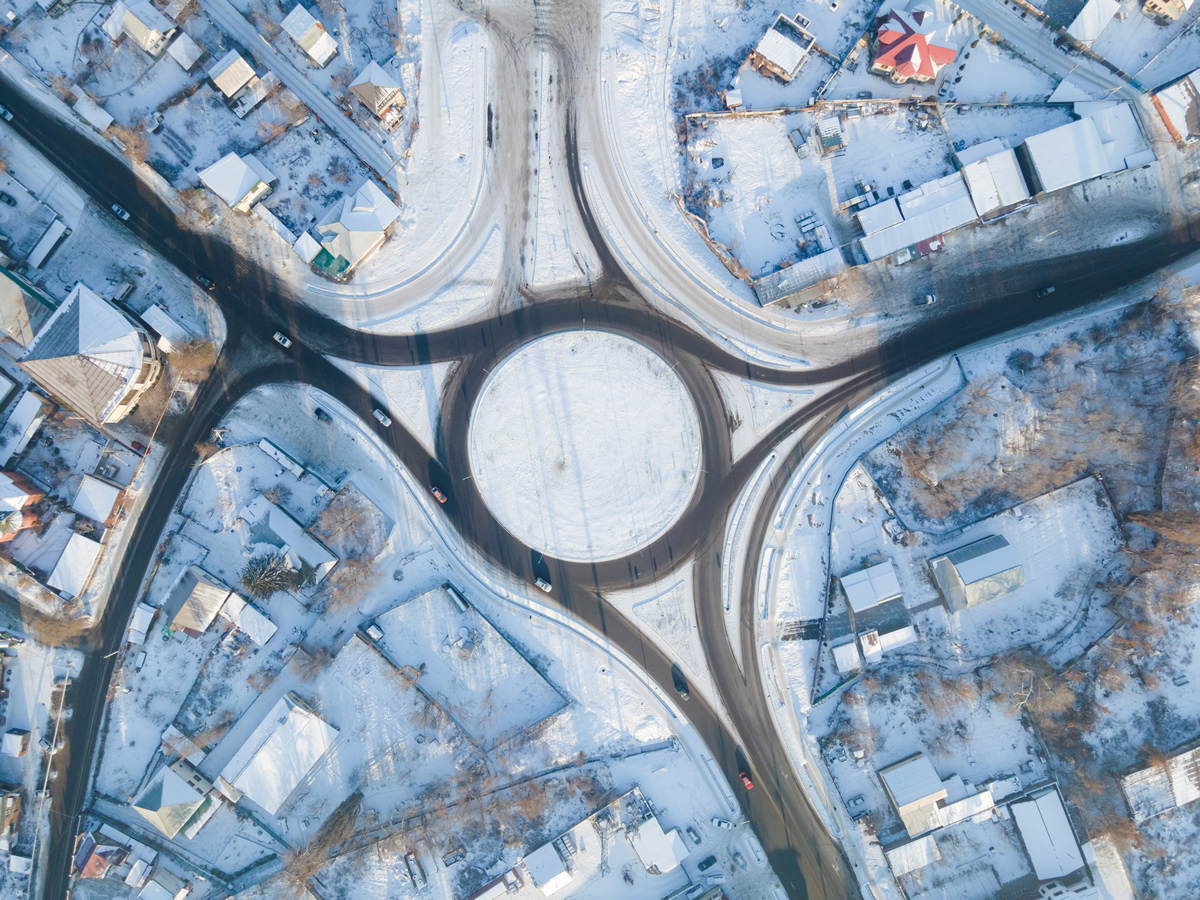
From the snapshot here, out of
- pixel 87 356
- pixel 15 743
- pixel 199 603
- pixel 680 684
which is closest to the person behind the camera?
pixel 87 356

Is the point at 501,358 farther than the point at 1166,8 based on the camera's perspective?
Yes

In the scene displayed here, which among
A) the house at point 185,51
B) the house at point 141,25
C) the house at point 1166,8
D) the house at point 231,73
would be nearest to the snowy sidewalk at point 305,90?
the house at point 231,73

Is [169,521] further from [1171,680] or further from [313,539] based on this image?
[1171,680]

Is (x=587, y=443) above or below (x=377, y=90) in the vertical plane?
below

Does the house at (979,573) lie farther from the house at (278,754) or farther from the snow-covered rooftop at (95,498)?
the snow-covered rooftop at (95,498)

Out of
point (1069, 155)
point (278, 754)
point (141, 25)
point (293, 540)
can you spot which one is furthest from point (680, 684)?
point (141, 25)

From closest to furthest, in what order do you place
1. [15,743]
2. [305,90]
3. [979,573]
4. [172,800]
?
[979,573] < [172,800] < [15,743] < [305,90]

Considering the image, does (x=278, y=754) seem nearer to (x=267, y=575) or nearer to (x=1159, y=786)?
(x=267, y=575)
